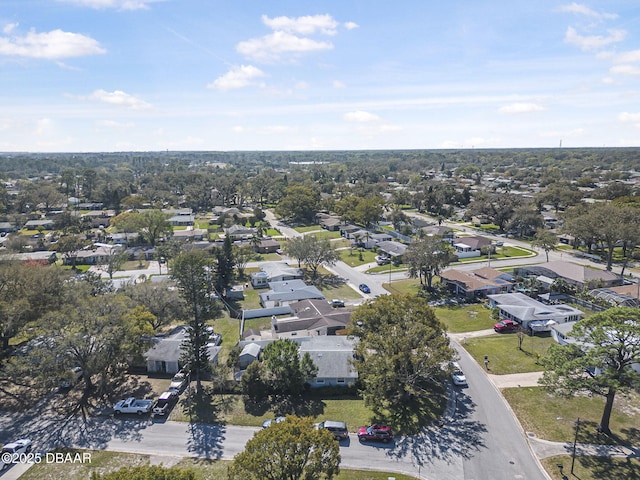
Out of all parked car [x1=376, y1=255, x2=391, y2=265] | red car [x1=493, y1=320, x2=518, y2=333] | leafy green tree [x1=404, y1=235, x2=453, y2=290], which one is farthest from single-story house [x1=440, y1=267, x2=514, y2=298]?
parked car [x1=376, y1=255, x2=391, y2=265]

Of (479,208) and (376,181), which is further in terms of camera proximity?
(376,181)

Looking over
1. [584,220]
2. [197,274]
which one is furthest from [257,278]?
[584,220]

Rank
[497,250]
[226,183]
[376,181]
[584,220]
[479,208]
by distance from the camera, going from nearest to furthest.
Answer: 1. [584,220]
2. [497,250]
3. [479,208]
4. [226,183]
5. [376,181]

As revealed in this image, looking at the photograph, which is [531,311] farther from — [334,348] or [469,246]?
[469,246]

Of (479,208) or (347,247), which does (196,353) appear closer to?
(347,247)

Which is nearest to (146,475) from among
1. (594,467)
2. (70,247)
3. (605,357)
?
(594,467)

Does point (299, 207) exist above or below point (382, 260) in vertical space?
above
